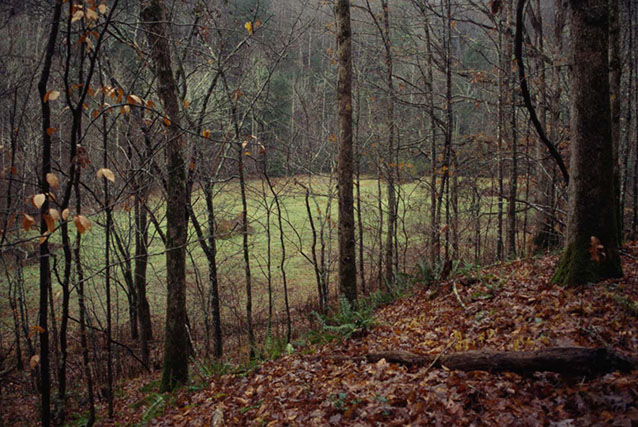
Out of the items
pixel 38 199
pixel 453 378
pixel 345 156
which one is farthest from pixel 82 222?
pixel 345 156

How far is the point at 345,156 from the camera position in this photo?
24.7 feet

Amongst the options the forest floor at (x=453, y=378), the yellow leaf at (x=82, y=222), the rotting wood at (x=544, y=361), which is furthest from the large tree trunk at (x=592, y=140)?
the yellow leaf at (x=82, y=222)

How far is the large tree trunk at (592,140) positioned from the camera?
14.9 feet

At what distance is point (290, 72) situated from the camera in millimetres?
27906

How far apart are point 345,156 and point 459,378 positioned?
461 cm

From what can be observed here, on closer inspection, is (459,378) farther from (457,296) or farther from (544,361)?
(457,296)

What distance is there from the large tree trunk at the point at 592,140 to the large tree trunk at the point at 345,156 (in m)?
3.61

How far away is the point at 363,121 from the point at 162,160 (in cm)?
889

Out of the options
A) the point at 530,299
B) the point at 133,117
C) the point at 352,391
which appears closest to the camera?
the point at 352,391

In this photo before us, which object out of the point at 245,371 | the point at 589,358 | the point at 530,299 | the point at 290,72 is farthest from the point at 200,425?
the point at 290,72

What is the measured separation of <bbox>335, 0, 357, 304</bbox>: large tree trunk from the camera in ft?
24.0

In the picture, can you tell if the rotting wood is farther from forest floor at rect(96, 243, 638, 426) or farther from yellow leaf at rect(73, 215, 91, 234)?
yellow leaf at rect(73, 215, 91, 234)

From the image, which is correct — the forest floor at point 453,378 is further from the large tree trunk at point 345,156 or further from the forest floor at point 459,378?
the large tree trunk at point 345,156

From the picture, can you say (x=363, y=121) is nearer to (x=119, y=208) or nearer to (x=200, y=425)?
(x=119, y=208)
